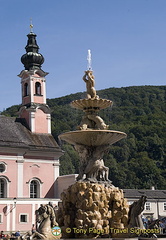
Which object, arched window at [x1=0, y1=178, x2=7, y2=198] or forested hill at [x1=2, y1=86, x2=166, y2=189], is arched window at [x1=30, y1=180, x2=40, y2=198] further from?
forested hill at [x1=2, y1=86, x2=166, y2=189]

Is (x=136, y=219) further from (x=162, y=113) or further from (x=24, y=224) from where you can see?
Answer: (x=162, y=113)

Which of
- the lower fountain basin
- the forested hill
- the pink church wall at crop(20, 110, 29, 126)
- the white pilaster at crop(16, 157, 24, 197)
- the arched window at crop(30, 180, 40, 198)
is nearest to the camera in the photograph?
the lower fountain basin

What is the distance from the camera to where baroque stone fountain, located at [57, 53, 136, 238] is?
1933 centimetres

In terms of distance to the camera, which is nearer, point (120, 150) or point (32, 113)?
point (32, 113)

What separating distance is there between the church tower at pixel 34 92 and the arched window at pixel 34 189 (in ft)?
18.3

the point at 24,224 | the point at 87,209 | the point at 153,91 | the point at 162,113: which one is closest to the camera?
the point at 87,209

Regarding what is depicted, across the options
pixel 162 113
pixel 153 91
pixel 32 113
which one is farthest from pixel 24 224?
pixel 153 91

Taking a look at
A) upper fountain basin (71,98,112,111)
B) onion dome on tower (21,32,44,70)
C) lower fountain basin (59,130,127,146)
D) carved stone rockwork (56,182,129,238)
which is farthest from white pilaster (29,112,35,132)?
carved stone rockwork (56,182,129,238)

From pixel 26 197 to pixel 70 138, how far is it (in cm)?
2487

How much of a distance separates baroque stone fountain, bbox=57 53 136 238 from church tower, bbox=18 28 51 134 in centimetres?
2802

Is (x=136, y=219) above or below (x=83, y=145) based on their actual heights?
below

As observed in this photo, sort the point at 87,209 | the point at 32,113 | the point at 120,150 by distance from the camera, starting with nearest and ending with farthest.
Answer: the point at 87,209
the point at 32,113
the point at 120,150

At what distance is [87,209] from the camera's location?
19484mm

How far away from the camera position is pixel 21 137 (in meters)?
46.8
